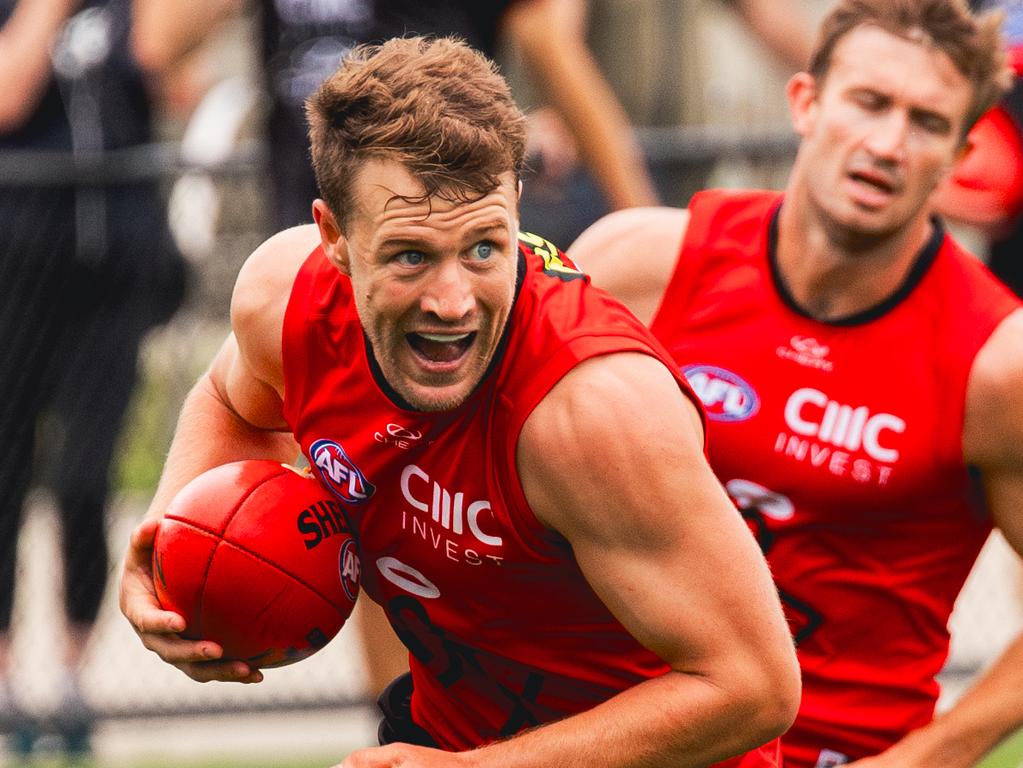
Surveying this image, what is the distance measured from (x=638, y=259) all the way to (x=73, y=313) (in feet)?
10.4

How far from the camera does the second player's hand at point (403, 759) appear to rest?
315 centimetres

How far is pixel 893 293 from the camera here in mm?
4082

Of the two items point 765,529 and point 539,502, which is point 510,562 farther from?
point 765,529

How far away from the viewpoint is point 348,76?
127 inches

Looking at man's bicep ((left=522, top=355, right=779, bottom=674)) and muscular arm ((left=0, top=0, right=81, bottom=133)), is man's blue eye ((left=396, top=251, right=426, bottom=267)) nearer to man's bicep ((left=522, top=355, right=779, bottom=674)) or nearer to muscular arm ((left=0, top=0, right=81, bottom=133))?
man's bicep ((left=522, top=355, right=779, bottom=674))

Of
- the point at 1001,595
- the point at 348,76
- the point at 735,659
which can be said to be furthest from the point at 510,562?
the point at 1001,595

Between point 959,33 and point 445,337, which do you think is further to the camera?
point 959,33

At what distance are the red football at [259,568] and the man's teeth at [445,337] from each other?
0.55 m

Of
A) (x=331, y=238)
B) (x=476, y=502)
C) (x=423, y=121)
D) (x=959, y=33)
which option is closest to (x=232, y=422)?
(x=331, y=238)

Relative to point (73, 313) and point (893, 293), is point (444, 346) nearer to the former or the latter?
point (893, 293)

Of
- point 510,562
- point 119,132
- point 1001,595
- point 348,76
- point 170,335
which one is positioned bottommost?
point 1001,595

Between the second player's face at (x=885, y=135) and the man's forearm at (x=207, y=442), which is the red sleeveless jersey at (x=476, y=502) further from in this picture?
the second player's face at (x=885, y=135)

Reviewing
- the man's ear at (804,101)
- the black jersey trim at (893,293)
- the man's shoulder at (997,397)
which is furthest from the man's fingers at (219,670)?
the man's ear at (804,101)

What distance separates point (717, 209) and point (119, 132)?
3152 mm
